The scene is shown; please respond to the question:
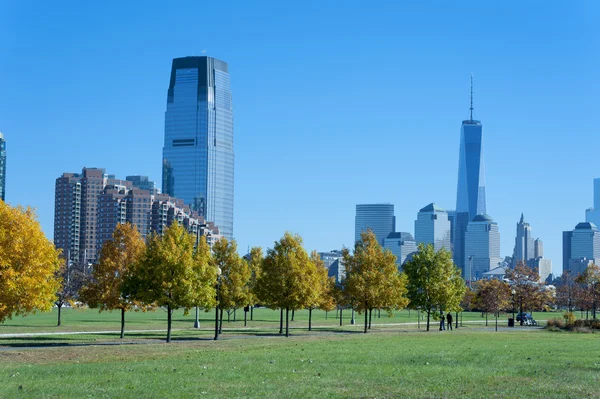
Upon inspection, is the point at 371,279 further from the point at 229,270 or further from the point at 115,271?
the point at 115,271

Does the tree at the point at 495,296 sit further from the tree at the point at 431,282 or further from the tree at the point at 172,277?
the tree at the point at 172,277

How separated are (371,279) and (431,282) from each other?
9.64m

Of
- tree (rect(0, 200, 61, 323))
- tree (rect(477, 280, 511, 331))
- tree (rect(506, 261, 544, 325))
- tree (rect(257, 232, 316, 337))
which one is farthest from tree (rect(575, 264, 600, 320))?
tree (rect(0, 200, 61, 323))

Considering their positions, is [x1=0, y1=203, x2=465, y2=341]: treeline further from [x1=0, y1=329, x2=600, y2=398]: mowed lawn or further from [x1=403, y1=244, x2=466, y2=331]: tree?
[x1=0, y1=329, x2=600, y2=398]: mowed lawn

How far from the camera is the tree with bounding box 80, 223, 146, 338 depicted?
191ft

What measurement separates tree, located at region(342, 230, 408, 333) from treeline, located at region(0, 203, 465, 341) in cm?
9

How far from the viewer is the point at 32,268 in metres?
42.2

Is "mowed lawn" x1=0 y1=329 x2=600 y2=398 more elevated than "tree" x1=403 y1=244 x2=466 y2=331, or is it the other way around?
"tree" x1=403 y1=244 x2=466 y2=331

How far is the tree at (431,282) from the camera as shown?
78.6m

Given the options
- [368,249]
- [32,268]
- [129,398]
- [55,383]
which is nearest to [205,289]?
[32,268]

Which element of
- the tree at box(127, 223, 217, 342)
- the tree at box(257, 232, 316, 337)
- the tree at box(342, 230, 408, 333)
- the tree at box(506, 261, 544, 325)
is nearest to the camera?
the tree at box(127, 223, 217, 342)

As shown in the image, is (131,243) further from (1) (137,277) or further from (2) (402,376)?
(2) (402,376)

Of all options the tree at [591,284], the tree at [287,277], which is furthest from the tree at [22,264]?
the tree at [591,284]

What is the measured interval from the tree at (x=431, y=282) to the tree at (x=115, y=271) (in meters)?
31.0
